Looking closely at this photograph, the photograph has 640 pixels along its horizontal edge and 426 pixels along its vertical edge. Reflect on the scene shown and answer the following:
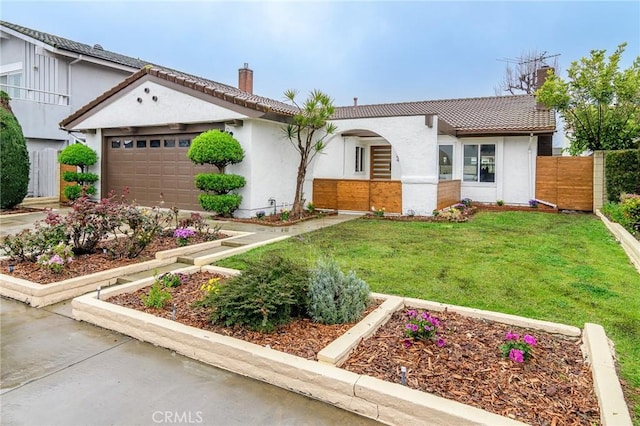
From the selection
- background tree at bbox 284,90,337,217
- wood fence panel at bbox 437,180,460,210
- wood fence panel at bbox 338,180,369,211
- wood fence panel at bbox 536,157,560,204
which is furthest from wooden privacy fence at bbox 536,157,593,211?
background tree at bbox 284,90,337,217

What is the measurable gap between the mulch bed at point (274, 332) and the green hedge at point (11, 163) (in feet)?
36.1

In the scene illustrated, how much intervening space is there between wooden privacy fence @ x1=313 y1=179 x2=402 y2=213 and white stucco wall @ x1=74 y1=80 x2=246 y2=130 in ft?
13.7

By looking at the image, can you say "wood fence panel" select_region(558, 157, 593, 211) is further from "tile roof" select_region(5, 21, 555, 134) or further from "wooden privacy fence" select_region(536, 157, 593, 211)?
"tile roof" select_region(5, 21, 555, 134)

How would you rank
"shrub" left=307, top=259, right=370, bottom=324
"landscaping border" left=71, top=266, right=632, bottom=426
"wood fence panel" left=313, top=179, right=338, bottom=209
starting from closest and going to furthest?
"landscaping border" left=71, top=266, right=632, bottom=426, "shrub" left=307, top=259, right=370, bottom=324, "wood fence panel" left=313, top=179, right=338, bottom=209

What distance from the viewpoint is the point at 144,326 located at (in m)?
3.99

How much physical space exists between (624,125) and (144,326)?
16.8m

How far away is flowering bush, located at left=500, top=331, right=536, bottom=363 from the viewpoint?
319 centimetres

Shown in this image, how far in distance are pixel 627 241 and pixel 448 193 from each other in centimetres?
679

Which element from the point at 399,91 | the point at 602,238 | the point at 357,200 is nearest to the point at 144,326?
the point at 602,238

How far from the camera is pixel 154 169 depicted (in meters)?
14.2

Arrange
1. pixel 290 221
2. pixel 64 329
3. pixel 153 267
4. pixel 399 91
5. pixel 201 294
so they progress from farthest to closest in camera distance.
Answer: pixel 399 91 → pixel 290 221 → pixel 153 267 → pixel 201 294 → pixel 64 329

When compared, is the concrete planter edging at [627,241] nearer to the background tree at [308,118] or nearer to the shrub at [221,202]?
the background tree at [308,118]

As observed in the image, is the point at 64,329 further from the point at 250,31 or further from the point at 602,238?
the point at 250,31

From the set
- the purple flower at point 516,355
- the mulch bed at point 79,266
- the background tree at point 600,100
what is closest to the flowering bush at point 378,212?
the mulch bed at point 79,266
